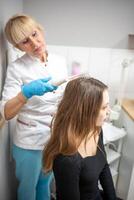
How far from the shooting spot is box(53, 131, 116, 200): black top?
2.96 ft

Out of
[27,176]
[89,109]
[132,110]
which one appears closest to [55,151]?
[89,109]

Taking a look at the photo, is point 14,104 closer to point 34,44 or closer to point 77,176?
point 34,44

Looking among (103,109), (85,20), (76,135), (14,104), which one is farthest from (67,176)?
(85,20)

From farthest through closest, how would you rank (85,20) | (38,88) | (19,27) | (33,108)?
(85,20) < (33,108) < (19,27) < (38,88)

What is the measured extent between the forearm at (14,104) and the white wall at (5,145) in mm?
290

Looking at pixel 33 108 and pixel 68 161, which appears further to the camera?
pixel 33 108

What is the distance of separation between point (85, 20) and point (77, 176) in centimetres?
123

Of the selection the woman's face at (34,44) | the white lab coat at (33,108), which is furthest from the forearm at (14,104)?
the woman's face at (34,44)

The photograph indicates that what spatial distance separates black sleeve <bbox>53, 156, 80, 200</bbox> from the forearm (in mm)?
322

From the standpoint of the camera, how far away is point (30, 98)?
1.17m

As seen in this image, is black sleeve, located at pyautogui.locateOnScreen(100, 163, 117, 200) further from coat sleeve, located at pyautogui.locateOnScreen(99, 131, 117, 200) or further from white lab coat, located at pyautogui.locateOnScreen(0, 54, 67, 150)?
white lab coat, located at pyautogui.locateOnScreen(0, 54, 67, 150)

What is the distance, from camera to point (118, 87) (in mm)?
1839

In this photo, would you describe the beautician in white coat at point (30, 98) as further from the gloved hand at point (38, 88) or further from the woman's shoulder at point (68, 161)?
the woman's shoulder at point (68, 161)

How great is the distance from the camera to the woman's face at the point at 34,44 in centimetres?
117
